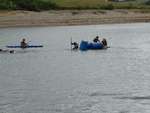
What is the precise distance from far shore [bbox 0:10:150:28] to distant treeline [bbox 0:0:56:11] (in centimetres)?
264

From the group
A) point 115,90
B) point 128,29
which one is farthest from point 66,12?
point 115,90

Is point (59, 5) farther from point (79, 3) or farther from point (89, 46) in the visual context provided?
point (89, 46)

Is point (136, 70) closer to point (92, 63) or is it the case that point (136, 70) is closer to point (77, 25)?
point (92, 63)

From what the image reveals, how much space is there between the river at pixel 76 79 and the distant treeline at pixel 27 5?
92.6ft

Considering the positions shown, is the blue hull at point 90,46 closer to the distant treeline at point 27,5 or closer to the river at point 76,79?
the river at point 76,79

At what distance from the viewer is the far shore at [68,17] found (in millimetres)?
111062

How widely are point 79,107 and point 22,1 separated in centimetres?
8585

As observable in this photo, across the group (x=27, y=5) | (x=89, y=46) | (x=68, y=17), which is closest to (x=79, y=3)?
(x=27, y=5)

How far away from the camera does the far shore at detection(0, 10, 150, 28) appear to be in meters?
111

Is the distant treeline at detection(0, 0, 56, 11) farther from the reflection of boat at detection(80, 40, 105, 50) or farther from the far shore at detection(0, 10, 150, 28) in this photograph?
the reflection of boat at detection(80, 40, 105, 50)

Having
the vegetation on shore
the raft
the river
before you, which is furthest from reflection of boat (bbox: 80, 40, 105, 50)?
the vegetation on shore

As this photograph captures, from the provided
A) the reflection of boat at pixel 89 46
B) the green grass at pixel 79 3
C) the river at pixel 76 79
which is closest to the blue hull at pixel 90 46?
the reflection of boat at pixel 89 46

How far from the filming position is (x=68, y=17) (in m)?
116

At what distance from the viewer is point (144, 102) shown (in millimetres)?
37938
